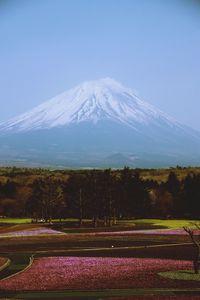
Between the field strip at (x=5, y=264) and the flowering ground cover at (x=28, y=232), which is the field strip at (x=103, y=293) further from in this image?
the flowering ground cover at (x=28, y=232)

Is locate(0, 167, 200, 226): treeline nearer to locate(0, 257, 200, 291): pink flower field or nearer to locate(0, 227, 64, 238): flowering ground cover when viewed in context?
locate(0, 227, 64, 238): flowering ground cover

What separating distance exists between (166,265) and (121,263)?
Result: 2.46m

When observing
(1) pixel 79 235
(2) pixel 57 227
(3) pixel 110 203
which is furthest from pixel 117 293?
(3) pixel 110 203

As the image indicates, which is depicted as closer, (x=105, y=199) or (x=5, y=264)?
(x=5, y=264)

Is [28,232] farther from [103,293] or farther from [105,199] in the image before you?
[103,293]

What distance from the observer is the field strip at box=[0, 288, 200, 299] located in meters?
21.3

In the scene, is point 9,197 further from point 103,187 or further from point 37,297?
point 37,297

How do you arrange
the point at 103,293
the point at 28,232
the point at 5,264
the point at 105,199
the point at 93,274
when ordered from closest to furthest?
the point at 103,293 → the point at 93,274 → the point at 5,264 → the point at 28,232 → the point at 105,199

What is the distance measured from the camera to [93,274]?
2691 cm

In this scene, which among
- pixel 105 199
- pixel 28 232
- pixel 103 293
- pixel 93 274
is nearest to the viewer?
pixel 103 293

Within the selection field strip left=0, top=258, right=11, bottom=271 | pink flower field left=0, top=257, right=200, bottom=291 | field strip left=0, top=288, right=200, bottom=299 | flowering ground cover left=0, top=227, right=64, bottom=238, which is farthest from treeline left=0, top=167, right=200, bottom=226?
field strip left=0, top=288, right=200, bottom=299

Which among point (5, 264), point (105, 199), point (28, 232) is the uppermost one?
point (105, 199)

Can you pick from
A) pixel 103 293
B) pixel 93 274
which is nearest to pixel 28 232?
pixel 93 274

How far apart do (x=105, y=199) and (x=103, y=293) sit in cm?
5558
